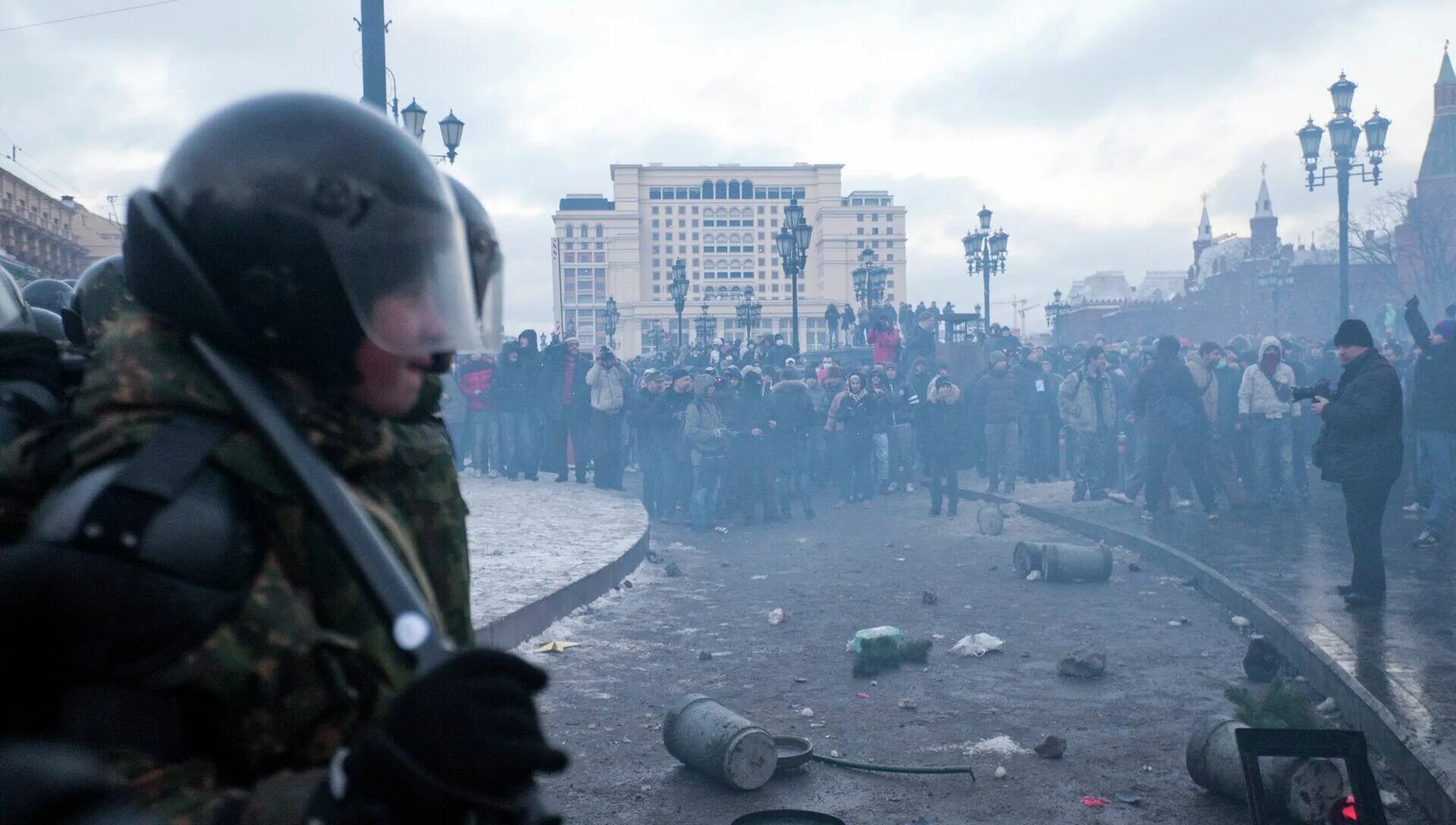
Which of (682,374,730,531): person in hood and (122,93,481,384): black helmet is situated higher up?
(122,93,481,384): black helmet

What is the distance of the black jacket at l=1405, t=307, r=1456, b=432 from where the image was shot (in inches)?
403

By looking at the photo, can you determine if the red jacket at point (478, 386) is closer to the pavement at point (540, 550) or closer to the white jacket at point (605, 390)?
the pavement at point (540, 550)

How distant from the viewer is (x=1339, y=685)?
19.1 feet

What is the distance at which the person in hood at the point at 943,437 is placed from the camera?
14.4 m

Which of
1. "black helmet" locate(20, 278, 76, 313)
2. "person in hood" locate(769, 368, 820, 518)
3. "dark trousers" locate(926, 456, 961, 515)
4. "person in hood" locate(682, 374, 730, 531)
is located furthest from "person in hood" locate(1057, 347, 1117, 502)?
"black helmet" locate(20, 278, 76, 313)

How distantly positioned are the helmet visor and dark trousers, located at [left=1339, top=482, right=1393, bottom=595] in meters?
7.82

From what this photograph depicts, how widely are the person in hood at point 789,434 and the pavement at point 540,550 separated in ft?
7.11

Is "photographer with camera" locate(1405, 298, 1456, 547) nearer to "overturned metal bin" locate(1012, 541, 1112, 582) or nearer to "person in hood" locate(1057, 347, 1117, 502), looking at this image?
"overturned metal bin" locate(1012, 541, 1112, 582)

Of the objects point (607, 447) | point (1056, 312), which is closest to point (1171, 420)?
point (607, 447)

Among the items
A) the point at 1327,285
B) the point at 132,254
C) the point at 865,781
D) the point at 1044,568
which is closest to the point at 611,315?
the point at 1327,285

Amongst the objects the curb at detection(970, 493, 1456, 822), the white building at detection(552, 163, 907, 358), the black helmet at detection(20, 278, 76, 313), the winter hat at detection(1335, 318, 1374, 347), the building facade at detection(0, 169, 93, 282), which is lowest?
the curb at detection(970, 493, 1456, 822)

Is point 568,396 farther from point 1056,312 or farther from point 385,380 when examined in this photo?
point 1056,312

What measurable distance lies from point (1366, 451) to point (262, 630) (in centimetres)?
823

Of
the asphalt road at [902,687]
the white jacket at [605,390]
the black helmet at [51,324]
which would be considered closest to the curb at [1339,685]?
the asphalt road at [902,687]
